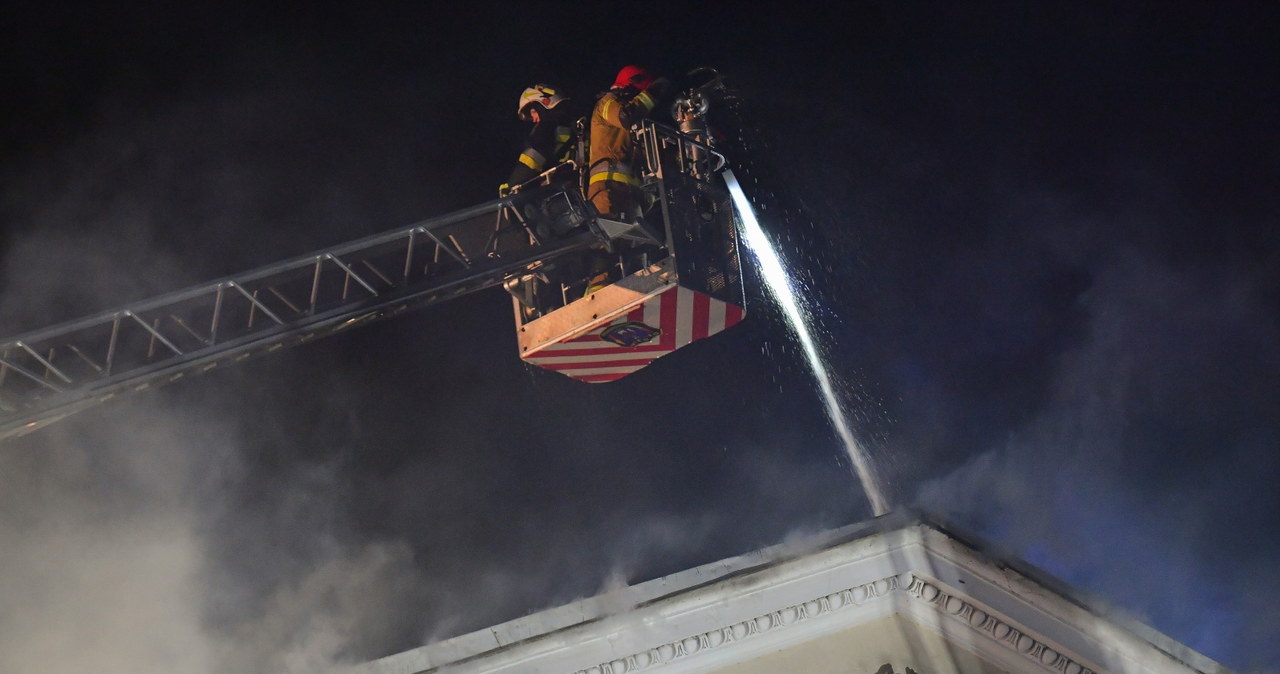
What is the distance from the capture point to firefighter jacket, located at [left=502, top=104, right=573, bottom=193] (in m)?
9.07

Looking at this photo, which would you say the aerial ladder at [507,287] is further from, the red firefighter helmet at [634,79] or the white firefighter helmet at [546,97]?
the white firefighter helmet at [546,97]

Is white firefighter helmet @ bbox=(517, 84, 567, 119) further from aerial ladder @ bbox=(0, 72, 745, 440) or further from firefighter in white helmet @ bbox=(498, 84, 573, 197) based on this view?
aerial ladder @ bbox=(0, 72, 745, 440)

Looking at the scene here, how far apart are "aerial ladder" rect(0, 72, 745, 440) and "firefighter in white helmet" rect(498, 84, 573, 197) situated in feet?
0.39

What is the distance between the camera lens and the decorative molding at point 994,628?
6.62 m

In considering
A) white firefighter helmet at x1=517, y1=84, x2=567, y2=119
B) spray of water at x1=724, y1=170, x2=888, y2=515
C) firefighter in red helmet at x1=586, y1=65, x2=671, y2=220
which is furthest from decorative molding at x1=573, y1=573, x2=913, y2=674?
white firefighter helmet at x1=517, y1=84, x2=567, y2=119

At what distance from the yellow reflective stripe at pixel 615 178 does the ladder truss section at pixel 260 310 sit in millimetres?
472

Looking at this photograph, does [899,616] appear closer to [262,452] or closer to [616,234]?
[616,234]

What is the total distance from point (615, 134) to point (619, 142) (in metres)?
0.07

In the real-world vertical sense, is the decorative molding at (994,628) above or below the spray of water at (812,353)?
below

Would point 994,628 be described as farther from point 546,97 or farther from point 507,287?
point 546,97

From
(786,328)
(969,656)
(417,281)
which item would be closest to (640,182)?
(417,281)

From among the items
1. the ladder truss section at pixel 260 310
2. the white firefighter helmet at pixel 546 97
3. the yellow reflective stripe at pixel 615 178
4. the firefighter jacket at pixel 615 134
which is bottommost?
the ladder truss section at pixel 260 310

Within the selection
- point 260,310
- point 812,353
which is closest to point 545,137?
point 260,310

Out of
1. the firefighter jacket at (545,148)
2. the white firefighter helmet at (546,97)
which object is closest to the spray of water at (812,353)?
the firefighter jacket at (545,148)
